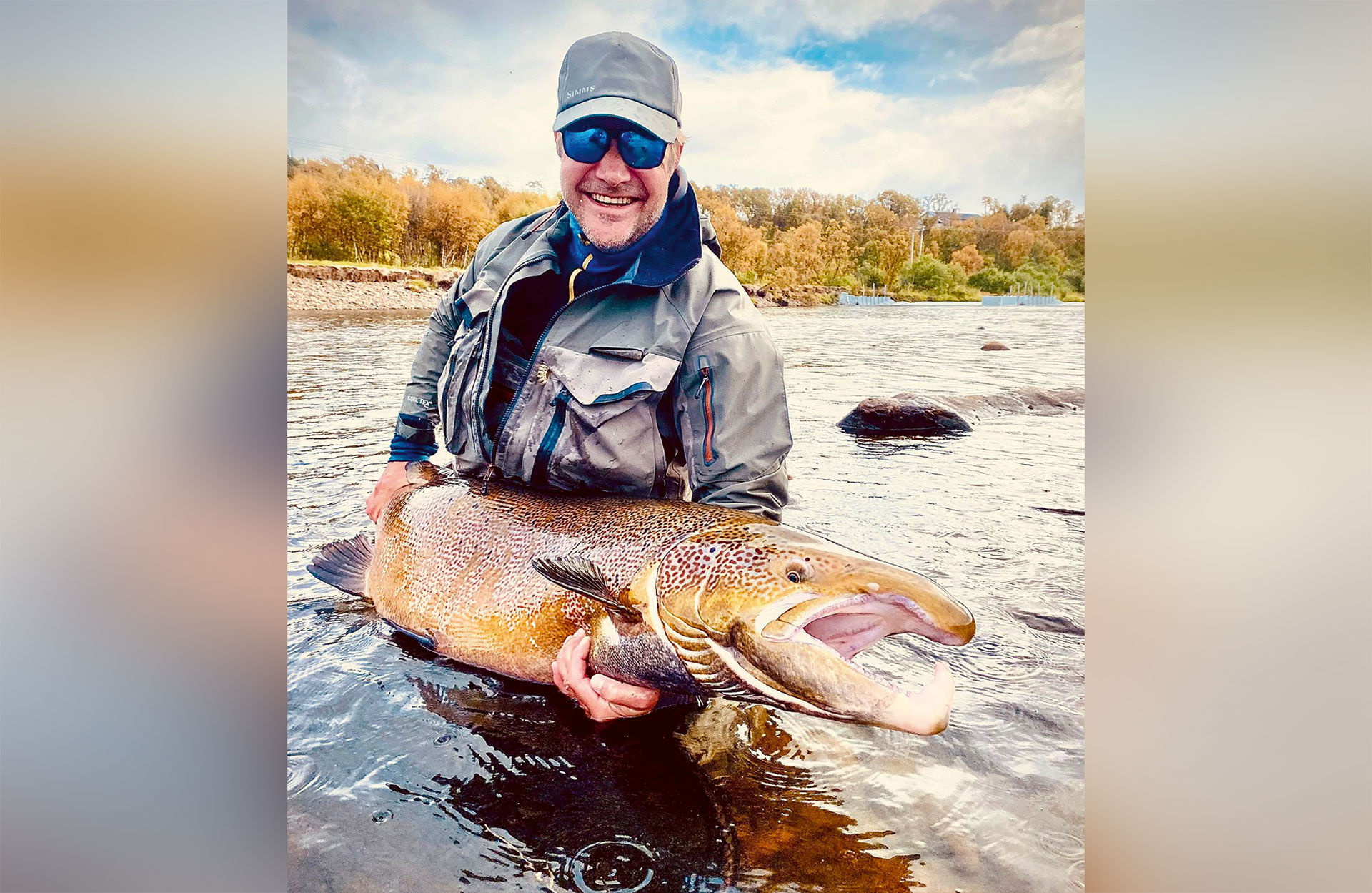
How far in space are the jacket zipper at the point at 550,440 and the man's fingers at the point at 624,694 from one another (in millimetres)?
880

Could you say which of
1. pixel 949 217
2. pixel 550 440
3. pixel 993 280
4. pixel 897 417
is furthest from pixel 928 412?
pixel 550 440

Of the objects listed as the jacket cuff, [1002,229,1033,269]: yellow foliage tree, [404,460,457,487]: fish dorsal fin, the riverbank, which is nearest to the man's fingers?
[404,460,457,487]: fish dorsal fin

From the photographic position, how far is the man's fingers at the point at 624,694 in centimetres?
232

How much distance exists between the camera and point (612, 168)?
2.93m

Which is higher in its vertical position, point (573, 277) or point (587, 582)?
point (573, 277)

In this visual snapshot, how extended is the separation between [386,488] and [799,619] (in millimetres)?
2029

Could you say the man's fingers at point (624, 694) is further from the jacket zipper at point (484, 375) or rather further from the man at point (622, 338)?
the jacket zipper at point (484, 375)

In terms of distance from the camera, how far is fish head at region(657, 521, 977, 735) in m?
1.84

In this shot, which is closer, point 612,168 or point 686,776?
point 686,776

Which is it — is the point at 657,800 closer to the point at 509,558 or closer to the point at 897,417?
the point at 509,558
